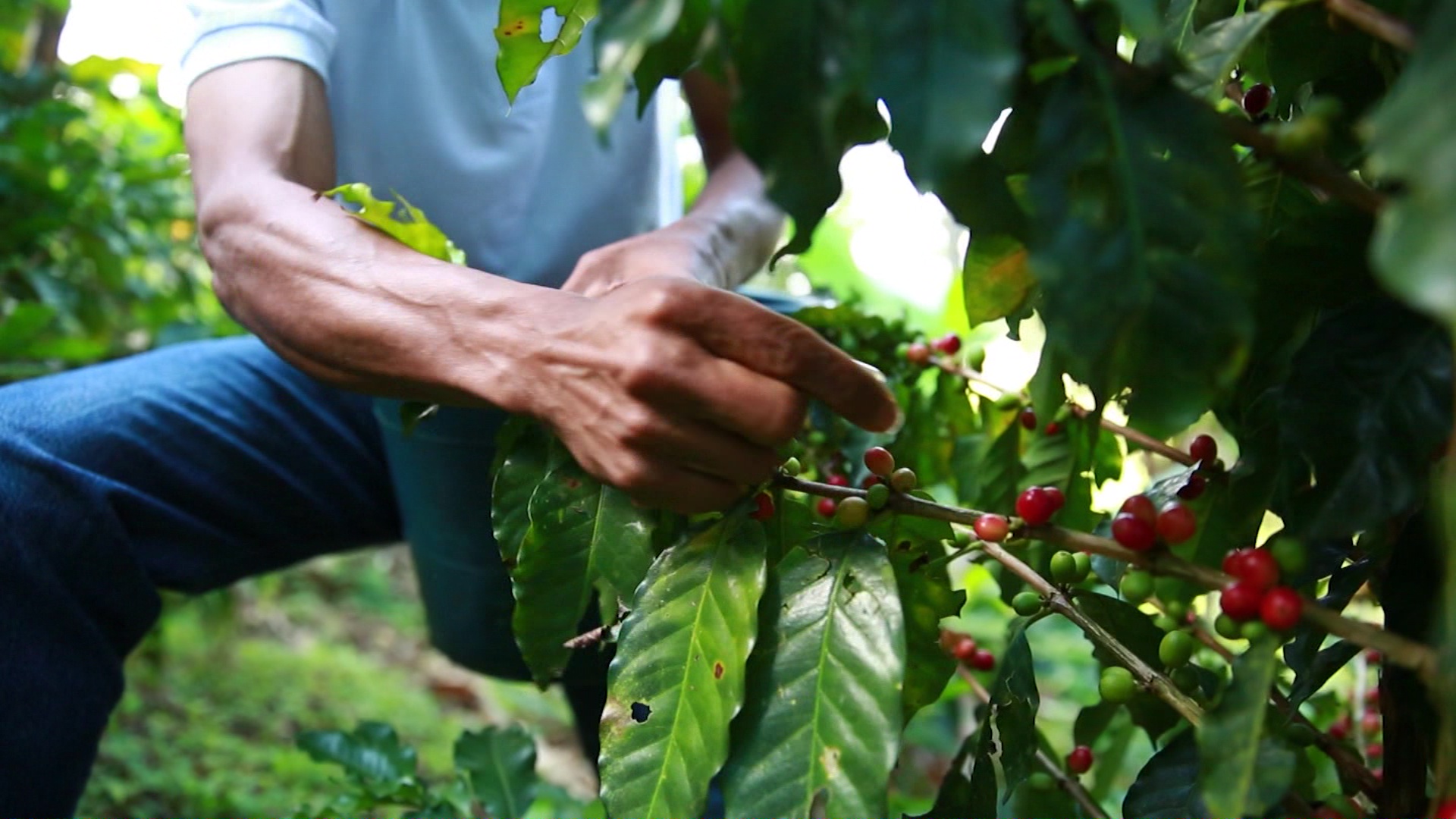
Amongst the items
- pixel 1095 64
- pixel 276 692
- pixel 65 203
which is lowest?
pixel 276 692

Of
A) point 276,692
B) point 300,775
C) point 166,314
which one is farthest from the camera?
point 276,692

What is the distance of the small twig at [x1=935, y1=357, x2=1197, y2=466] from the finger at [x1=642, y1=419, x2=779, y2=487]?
0.80 feet

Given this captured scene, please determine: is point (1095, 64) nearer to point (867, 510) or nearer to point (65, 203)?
point (867, 510)

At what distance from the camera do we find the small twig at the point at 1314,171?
18.5 inches

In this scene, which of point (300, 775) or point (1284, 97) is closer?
point (1284, 97)

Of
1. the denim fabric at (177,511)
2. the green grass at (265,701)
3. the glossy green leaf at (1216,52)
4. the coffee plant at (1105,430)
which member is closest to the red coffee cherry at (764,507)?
the coffee plant at (1105,430)

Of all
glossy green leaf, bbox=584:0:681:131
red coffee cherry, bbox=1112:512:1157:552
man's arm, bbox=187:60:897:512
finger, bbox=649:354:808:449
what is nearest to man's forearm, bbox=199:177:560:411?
man's arm, bbox=187:60:897:512

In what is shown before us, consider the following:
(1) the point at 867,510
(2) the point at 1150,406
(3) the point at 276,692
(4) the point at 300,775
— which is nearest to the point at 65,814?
(1) the point at 867,510

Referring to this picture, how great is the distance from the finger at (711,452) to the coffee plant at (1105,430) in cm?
5

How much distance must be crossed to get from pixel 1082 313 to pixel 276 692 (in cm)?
287

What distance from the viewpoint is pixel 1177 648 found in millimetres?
584

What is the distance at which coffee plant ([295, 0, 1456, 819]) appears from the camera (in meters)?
0.42

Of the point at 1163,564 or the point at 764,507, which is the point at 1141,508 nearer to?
the point at 1163,564

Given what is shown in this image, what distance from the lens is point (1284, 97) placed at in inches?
24.3
